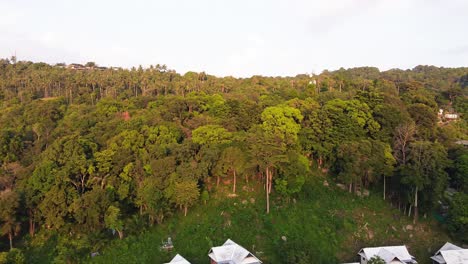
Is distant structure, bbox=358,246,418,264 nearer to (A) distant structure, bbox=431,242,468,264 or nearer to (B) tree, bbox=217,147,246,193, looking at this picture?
(A) distant structure, bbox=431,242,468,264

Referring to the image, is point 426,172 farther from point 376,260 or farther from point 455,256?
point 376,260

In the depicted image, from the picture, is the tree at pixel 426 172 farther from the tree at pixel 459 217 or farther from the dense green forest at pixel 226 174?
the tree at pixel 459 217

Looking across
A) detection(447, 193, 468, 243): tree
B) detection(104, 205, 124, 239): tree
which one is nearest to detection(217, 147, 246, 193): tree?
detection(104, 205, 124, 239): tree

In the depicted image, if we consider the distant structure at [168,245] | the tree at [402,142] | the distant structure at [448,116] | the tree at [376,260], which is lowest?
the distant structure at [168,245]

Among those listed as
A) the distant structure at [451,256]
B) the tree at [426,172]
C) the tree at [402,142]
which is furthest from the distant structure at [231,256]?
the tree at [402,142]

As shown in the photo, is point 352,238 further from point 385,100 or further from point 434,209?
point 385,100

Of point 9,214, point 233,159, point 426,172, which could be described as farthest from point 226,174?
point 9,214

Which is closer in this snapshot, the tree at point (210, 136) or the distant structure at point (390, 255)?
the distant structure at point (390, 255)
